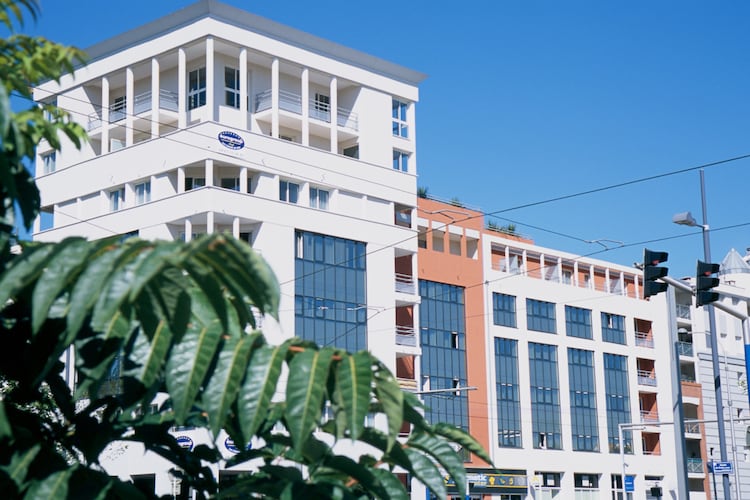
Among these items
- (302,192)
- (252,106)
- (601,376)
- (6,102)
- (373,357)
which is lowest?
(373,357)

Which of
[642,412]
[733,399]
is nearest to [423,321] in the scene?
[642,412]

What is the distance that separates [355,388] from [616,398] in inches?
3071

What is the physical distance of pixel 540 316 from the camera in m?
74.7

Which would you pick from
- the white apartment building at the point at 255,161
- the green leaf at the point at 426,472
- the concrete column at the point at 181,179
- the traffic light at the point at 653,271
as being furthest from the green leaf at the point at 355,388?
the concrete column at the point at 181,179

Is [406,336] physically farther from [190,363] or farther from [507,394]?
[190,363]

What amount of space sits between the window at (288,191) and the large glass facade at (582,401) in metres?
28.4

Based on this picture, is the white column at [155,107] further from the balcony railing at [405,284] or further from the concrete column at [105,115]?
the balcony railing at [405,284]

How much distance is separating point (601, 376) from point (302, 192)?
31981 millimetres

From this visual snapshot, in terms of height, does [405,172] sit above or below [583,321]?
above

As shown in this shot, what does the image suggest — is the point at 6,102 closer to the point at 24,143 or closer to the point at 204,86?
the point at 24,143

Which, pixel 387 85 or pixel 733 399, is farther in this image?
pixel 733 399

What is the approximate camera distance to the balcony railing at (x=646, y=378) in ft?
271

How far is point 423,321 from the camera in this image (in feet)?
216

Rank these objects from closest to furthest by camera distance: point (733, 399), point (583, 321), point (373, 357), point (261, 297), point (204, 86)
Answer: point (261, 297) < point (373, 357) < point (204, 86) < point (583, 321) < point (733, 399)
